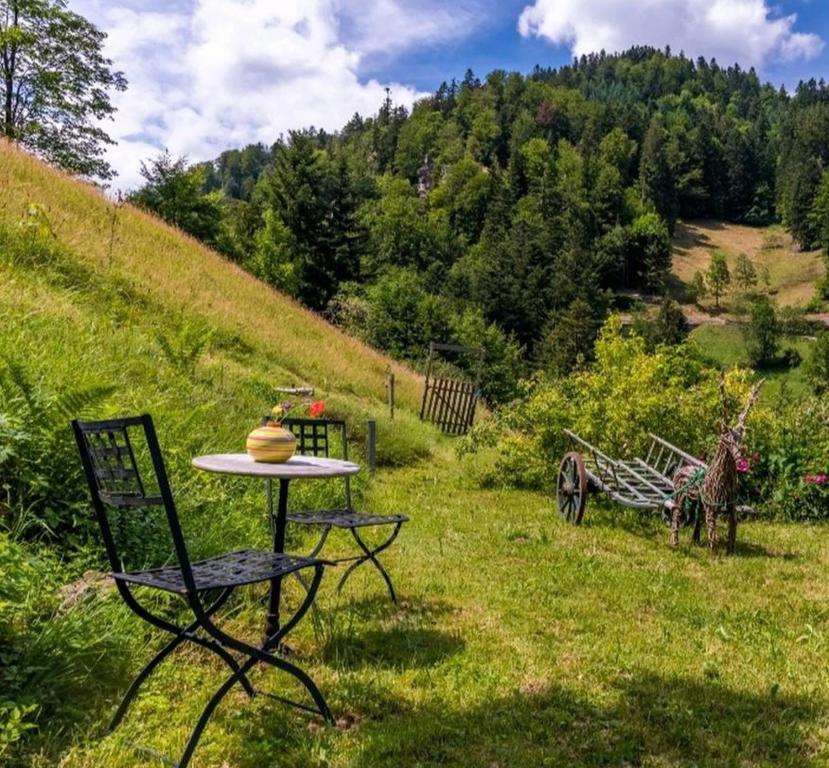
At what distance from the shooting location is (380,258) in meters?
59.7

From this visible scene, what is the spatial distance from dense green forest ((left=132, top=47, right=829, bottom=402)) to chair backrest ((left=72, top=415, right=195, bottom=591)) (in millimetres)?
13126

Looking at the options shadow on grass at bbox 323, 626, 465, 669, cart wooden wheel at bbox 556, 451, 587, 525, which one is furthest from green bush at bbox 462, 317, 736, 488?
shadow on grass at bbox 323, 626, 465, 669

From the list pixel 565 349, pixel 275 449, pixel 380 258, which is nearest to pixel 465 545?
pixel 275 449

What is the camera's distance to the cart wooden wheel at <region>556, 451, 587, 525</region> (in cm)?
706

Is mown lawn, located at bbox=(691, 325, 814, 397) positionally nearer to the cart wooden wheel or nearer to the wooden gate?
the wooden gate

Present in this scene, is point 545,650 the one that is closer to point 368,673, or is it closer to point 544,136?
point 368,673

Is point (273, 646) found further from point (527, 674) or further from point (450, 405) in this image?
point (450, 405)

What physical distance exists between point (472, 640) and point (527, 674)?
47 cm

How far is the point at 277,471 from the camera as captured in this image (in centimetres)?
291

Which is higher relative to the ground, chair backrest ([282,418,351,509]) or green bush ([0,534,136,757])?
chair backrest ([282,418,351,509])

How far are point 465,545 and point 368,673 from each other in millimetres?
2773

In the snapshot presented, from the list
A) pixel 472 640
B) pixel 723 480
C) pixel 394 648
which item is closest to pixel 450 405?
pixel 723 480

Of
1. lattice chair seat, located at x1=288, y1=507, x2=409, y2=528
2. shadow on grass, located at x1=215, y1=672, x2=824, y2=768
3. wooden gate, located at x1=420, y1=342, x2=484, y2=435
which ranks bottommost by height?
wooden gate, located at x1=420, y1=342, x2=484, y2=435

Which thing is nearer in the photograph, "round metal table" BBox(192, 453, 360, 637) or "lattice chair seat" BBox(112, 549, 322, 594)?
"lattice chair seat" BBox(112, 549, 322, 594)
